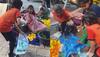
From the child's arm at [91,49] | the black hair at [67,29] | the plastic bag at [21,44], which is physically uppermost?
the black hair at [67,29]

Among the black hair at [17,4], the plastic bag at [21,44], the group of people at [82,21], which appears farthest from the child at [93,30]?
the plastic bag at [21,44]

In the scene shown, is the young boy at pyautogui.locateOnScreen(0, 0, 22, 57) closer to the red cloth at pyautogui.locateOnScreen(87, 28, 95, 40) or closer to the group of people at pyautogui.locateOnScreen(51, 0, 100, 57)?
the group of people at pyautogui.locateOnScreen(51, 0, 100, 57)

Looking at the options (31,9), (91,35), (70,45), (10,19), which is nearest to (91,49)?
(91,35)

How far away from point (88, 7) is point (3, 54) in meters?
2.41

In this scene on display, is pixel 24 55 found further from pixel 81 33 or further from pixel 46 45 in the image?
pixel 81 33

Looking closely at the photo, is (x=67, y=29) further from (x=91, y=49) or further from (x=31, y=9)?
(x=31, y=9)

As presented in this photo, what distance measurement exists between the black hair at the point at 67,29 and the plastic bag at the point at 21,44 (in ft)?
3.36

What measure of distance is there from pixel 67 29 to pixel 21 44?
116 cm

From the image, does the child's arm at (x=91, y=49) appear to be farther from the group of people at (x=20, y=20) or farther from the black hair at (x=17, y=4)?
the black hair at (x=17, y=4)

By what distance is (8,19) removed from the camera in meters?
6.48

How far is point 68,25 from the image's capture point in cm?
573

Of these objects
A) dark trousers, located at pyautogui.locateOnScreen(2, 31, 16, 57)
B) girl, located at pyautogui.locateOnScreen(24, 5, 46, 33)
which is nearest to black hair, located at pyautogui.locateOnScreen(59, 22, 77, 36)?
girl, located at pyautogui.locateOnScreen(24, 5, 46, 33)

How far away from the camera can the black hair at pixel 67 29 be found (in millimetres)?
5672

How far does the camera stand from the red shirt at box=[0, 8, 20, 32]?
642 centimetres
